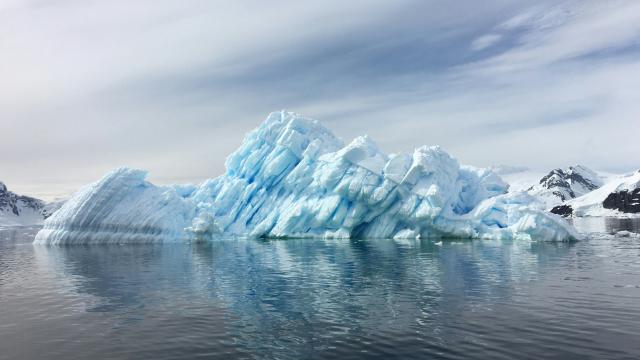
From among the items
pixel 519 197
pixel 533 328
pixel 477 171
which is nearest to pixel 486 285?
pixel 533 328

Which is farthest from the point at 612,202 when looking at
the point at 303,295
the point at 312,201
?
the point at 303,295

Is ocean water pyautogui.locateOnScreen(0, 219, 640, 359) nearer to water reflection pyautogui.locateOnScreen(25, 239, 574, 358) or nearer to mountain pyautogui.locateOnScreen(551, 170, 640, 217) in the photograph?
water reflection pyautogui.locateOnScreen(25, 239, 574, 358)

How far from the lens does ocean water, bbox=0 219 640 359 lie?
12531 mm

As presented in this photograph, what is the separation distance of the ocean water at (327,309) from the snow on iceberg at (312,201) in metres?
14.5

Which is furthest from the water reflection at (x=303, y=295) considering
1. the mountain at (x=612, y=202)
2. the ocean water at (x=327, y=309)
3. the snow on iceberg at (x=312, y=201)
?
the mountain at (x=612, y=202)

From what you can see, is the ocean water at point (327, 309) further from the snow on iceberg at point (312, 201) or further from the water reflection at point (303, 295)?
the snow on iceberg at point (312, 201)

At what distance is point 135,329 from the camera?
576 inches

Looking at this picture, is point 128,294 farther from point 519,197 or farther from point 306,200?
point 519,197

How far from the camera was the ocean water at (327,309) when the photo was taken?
12531 millimetres

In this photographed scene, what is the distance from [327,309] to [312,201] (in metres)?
35.4

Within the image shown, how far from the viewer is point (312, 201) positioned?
52250 mm

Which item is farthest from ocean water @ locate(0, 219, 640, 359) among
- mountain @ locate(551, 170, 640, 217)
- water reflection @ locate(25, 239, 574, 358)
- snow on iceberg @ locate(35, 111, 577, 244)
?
mountain @ locate(551, 170, 640, 217)

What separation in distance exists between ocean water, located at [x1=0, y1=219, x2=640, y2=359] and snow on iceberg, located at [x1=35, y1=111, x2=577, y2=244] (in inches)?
573

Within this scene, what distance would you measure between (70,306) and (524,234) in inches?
1571
